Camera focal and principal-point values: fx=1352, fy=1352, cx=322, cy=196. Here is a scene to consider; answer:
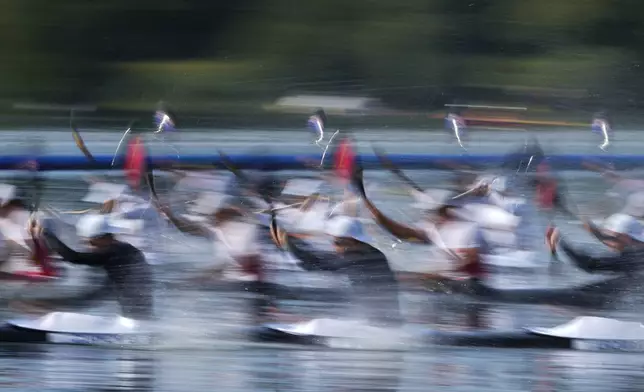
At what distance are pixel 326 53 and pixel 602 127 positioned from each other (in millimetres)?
797

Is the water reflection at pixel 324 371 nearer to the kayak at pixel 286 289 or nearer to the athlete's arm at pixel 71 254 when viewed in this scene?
the kayak at pixel 286 289

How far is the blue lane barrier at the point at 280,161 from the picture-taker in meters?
3.75

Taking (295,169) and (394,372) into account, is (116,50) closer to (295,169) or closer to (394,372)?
(295,169)

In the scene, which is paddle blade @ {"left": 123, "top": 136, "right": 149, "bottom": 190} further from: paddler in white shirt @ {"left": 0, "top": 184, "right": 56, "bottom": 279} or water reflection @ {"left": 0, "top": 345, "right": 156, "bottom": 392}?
water reflection @ {"left": 0, "top": 345, "right": 156, "bottom": 392}

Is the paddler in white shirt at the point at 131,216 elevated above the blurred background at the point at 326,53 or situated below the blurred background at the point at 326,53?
below

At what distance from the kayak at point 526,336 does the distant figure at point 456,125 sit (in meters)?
0.54

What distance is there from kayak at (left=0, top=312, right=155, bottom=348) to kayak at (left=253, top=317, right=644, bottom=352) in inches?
13.4

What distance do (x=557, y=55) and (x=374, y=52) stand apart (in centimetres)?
51

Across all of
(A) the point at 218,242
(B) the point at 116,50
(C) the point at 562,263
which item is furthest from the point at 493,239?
(B) the point at 116,50

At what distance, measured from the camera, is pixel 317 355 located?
3758 millimetres

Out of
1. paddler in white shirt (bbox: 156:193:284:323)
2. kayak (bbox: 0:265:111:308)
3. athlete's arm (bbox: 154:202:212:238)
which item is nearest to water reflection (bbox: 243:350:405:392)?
paddler in white shirt (bbox: 156:193:284:323)

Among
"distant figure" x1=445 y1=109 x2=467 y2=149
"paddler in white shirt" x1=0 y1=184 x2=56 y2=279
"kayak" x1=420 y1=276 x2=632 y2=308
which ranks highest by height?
"distant figure" x1=445 y1=109 x2=467 y2=149

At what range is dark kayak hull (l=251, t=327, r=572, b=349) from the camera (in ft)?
12.3

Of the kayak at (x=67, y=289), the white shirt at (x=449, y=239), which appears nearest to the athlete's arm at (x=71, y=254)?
the kayak at (x=67, y=289)
